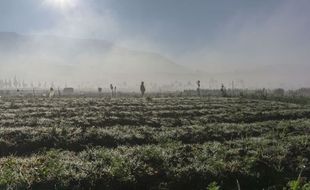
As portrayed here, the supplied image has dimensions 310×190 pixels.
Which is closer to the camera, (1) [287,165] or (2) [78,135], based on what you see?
(1) [287,165]

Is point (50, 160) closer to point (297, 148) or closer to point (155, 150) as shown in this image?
point (155, 150)

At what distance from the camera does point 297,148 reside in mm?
23047

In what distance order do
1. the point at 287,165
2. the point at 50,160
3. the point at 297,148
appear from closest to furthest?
the point at 50,160 → the point at 287,165 → the point at 297,148

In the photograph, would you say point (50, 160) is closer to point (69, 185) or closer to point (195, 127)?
point (69, 185)

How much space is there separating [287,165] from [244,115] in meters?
19.5

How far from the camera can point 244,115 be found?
39.8 m

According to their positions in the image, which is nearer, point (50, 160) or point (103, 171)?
point (103, 171)

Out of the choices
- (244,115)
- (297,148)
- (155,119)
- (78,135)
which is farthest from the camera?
(244,115)

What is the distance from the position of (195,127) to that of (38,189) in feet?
52.8

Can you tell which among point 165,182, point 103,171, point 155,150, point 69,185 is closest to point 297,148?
point 155,150

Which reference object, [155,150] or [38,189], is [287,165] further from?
[38,189]

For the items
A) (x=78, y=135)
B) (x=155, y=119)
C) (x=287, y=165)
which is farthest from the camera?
(x=155, y=119)

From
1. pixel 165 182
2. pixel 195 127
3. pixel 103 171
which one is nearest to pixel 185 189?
pixel 165 182

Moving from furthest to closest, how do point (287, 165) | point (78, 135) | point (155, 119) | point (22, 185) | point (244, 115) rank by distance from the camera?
1. point (244, 115)
2. point (155, 119)
3. point (78, 135)
4. point (287, 165)
5. point (22, 185)
